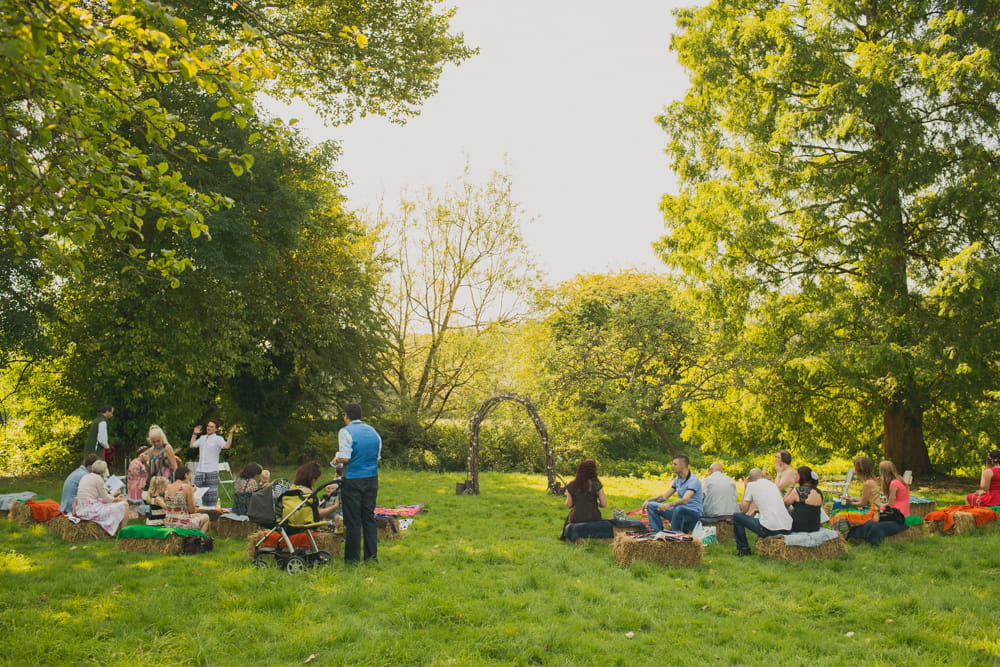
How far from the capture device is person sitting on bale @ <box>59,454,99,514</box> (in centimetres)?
918

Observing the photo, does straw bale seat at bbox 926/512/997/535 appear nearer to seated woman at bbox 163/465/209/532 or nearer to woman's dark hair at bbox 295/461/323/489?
woman's dark hair at bbox 295/461/323/489

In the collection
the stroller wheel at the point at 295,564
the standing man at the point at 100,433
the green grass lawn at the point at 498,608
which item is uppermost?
the standing man at the point at 100,433

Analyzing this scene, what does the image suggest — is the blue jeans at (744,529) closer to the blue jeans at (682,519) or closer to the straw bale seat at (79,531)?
the blue jeans at (682,519)

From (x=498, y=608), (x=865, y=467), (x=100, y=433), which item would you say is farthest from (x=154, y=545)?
(x=865, y=467)

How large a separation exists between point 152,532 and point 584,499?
18.8ft

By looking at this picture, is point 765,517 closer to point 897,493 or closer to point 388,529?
point 897,493

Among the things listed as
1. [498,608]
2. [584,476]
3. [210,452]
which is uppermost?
[210,452]

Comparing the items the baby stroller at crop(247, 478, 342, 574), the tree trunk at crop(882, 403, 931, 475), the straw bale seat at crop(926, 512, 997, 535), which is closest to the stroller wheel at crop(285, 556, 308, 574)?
the baby stroller at crop(247, 478, 342, 574)

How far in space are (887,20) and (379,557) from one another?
16.2 meters

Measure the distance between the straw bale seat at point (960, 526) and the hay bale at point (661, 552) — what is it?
4.26 metres

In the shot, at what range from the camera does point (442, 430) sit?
78.0 feet

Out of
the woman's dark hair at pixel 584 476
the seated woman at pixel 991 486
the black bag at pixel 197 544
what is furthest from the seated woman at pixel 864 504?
the black bag at pixel 197 544

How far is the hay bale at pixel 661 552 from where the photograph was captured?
311 inches

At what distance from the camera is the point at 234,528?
9273 millimetres
